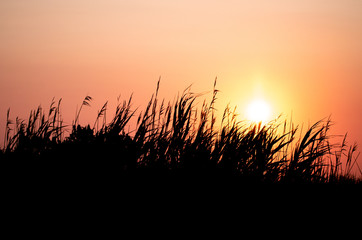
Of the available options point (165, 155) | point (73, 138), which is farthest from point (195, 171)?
point (73, 138)

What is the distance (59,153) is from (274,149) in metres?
2.35

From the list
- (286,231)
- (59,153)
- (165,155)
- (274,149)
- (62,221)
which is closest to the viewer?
(62,221)

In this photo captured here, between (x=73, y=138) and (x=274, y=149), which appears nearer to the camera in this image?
(x=73, y=138)

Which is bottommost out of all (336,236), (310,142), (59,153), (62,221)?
(62,221)

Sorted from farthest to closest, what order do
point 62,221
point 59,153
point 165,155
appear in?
point 165,155 → point 59,153 → point 62,221

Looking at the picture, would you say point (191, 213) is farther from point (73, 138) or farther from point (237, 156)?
point (73, 138)

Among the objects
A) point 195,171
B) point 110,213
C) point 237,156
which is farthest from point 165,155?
point 110,213

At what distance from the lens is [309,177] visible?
4844 millimetres

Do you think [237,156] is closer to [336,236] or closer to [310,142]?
[310,142]

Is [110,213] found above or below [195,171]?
below

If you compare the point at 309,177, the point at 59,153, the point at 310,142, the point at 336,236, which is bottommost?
the point at 336,236

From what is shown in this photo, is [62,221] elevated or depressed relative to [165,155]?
A: depressed

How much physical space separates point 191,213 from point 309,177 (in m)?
2.08

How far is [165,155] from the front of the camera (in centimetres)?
425
